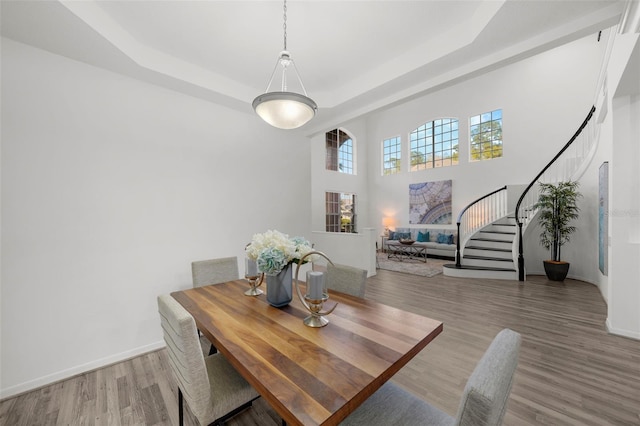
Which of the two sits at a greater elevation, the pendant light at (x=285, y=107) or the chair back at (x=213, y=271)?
the pendant light at (x=285, y=107)

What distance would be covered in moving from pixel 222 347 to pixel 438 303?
3.28m

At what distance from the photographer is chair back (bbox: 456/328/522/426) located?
0.62m

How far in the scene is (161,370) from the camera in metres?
2.23

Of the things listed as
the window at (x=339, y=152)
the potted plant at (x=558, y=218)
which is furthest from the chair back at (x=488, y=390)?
the window at (x=339, y=152)

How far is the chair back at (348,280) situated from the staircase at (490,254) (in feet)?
13.4

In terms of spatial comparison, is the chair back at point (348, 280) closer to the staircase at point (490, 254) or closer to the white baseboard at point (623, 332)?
the white baseboard at point (623, 332)

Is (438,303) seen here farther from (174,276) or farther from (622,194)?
(174,276)

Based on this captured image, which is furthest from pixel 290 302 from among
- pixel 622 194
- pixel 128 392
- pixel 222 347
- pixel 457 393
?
pixel 622 194

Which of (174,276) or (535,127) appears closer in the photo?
(174,276)

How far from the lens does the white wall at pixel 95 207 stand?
2.00m

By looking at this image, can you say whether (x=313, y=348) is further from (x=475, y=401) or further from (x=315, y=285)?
(x=475, y=401)

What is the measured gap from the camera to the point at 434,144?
26.3ft

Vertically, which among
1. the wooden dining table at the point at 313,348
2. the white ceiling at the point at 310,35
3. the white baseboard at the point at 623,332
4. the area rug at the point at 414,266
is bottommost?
the area rug at the point at 414,266

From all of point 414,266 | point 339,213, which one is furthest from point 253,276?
point 339,213
